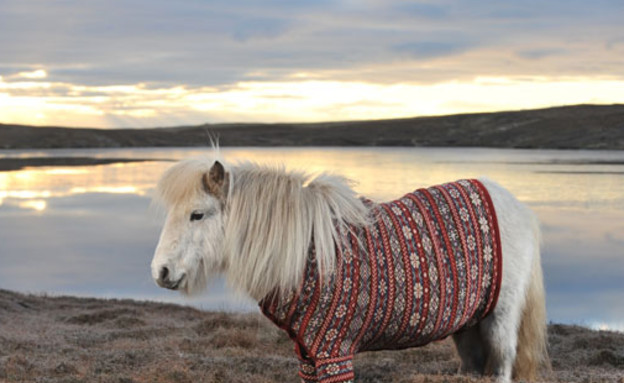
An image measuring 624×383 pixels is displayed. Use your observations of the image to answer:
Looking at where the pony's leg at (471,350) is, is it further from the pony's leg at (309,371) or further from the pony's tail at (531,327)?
the pony's leg at (309,371)

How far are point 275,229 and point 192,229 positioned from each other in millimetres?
448

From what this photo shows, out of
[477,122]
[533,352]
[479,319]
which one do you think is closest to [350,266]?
[479,319]

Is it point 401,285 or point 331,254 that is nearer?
point 331,254

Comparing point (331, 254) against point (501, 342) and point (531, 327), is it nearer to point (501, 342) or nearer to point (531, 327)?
point (501, 342)

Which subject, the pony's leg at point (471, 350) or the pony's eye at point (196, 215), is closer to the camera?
the pony's eye at point (196, 215)

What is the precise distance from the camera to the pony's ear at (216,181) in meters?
3.79

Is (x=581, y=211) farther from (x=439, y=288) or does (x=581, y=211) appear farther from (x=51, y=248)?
(x=439, y=288)

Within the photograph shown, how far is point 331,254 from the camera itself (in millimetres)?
3857

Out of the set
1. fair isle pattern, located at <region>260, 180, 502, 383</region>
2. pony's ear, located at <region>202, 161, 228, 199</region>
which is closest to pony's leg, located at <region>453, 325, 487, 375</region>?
fair isle pattern, located at <region>260, 180, 502, 383</region>

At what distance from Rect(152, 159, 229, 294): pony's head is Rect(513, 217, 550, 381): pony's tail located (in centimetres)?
217

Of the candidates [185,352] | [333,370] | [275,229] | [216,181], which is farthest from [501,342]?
[185,352]

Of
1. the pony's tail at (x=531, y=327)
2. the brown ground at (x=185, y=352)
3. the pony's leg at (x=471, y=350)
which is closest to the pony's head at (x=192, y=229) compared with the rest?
the brown ground at (x=185, y=352)

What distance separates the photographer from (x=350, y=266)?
392 cm

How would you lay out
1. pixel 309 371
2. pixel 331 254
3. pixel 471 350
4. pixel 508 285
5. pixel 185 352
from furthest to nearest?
1. pixel 185 352
2. pixel 471 350
3. pixel 508 285
4. pixel 309 371
5. pixel 331 254
